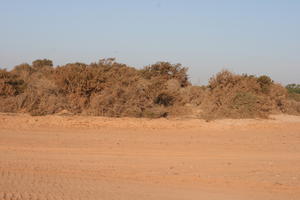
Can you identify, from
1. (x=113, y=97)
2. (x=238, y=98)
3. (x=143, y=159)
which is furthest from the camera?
(x=238, y=98)

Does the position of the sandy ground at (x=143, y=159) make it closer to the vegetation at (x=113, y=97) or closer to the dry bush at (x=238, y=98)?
the vegetation at (x=113, y=97)

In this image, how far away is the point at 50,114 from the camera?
21203 mm

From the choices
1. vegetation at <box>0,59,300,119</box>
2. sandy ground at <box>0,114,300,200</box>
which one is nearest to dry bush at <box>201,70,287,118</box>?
vegetation at <box>0,59,300,119</box>

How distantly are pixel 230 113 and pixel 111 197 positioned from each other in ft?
55.7

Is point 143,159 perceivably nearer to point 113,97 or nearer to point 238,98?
point 113,97

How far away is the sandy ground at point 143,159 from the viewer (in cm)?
856

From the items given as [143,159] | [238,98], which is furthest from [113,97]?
[143,159]

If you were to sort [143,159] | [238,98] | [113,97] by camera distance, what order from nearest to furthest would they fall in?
[143,159] < [113,97] < [238,98]

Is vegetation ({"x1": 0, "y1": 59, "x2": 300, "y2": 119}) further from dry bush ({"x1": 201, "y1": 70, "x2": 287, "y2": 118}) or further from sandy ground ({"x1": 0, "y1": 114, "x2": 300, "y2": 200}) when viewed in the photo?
sandy ground ({"x1": 0, "y1": 114, "x2": 300, "y2": 200})

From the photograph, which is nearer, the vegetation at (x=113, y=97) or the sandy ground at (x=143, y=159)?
the sandy ground at (x=143, y=159)

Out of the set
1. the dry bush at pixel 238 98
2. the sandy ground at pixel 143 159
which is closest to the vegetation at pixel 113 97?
the dry bush at pixel 238 98

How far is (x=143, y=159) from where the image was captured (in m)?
12.0

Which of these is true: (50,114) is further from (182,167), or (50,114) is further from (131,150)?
(182,167)

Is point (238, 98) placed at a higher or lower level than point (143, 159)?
higher
